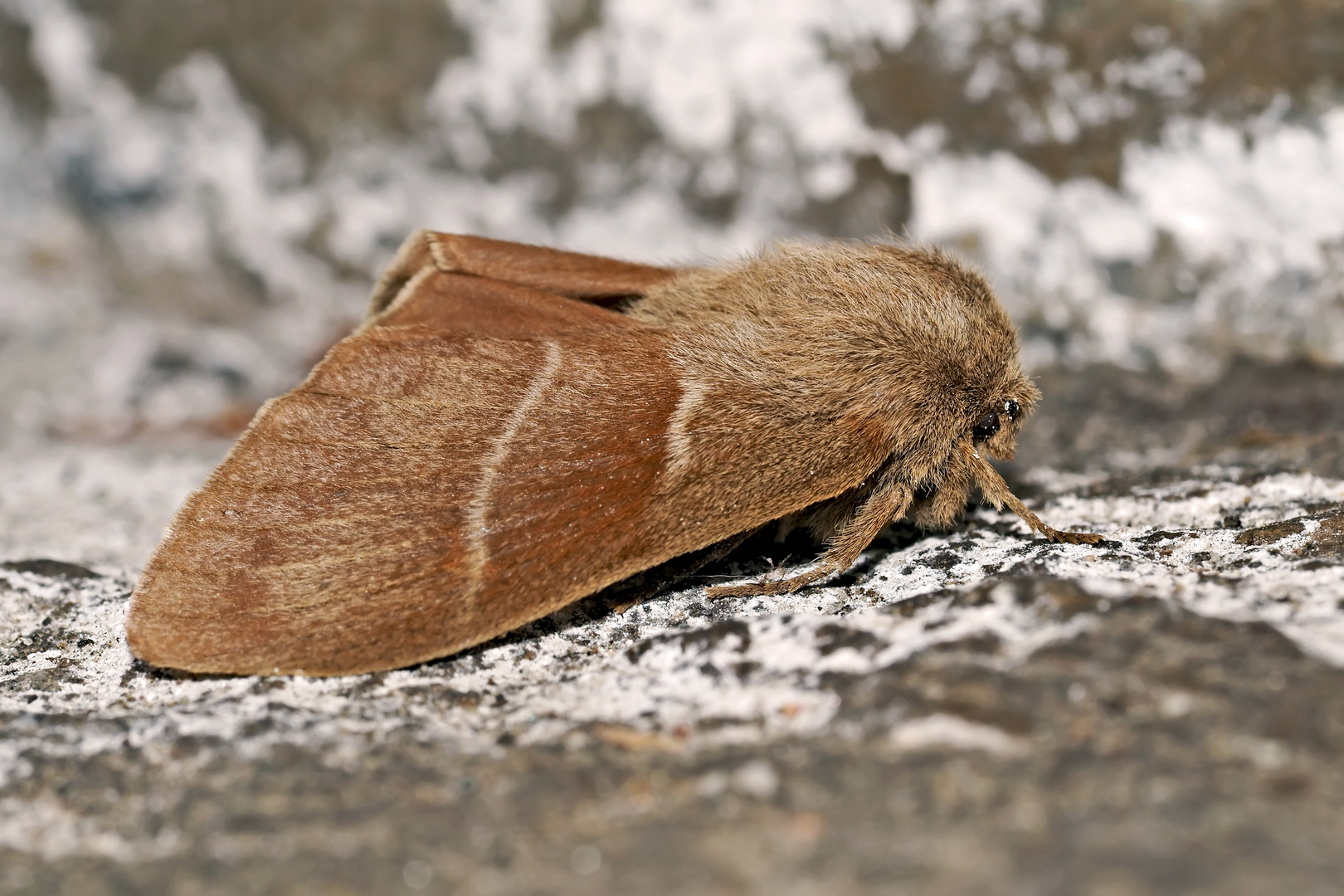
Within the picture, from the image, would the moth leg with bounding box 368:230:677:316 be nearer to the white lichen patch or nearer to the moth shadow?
the moth shadow

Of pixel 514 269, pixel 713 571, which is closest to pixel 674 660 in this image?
pixel 713 571

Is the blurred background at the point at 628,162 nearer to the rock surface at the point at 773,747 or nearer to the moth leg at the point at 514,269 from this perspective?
the moth leg at the point at 514,269

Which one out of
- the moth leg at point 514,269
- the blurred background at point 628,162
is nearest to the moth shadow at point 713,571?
the moth leg at point 514,269

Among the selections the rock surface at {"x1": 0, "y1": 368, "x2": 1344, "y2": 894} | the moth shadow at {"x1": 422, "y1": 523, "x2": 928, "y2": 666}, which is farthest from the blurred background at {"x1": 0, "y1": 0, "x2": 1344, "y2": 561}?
the rock surface at {"x1": 0, "y1": 368, "x2": 1344, "y2": 894}

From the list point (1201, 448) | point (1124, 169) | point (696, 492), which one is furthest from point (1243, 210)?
point (696, 492)

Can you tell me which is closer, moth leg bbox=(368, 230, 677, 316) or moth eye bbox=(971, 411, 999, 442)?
moth eye bbox=(971, 411, 999, 442)
